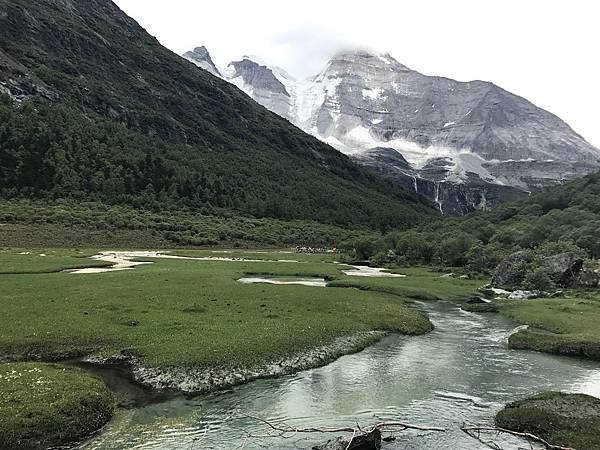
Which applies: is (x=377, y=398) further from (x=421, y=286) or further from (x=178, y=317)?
(x=421, y=286)

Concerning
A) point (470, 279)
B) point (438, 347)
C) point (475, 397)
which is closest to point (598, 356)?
point (438, 347)

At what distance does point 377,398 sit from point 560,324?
1265 inches

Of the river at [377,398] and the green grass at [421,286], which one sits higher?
the green grass at [421,286]

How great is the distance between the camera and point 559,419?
87.0 feet

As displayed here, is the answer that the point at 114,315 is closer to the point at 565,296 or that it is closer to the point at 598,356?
the point at 598,356

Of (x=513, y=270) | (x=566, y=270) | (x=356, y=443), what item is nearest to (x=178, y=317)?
(x=356, y=443)

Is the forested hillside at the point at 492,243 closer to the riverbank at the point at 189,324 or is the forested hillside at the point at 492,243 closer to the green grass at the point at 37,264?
the riverbank at the point at 189,324

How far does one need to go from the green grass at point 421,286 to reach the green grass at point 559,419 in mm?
43601

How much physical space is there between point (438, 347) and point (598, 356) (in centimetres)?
1371

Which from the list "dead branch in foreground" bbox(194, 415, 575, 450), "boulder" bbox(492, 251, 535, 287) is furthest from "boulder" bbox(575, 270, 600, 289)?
"dead branch in foreground" bbox(194, 415, 575, 450)

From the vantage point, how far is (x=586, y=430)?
25.3 metres

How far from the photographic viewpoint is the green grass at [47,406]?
2236 cm

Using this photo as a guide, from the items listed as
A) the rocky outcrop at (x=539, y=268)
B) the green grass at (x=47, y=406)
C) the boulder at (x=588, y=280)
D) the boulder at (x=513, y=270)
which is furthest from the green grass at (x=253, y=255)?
the green grass at (x=47, y=406)

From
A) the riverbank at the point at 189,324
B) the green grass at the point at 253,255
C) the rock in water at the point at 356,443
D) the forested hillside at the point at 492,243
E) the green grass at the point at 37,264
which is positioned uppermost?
the forested hillside at the point at 492,243
